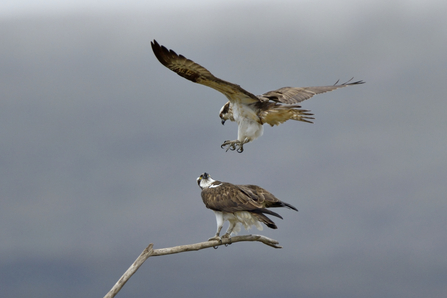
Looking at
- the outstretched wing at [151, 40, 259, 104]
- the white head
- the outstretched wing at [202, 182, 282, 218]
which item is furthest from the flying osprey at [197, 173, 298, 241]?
the outstretched wing at [151, 40, 259, 104]

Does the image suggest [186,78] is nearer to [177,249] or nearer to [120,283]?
[177,249]

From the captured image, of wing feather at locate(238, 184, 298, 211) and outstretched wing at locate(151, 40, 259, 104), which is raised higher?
outstretched wing at locate(151, 40, 259, 104)

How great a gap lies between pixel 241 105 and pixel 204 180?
1712mm

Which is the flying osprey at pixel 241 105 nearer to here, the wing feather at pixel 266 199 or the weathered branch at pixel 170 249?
the wing feather at pixel 266 199

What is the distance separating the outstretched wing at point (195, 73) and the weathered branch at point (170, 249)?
84.8 inches

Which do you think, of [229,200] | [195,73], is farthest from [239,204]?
[195,73]

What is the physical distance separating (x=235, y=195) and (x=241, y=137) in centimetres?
87

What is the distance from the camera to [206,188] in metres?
8.48

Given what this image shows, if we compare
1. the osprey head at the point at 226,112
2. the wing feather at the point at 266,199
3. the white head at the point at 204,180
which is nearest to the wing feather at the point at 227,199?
the wing feather at the point at 266,199

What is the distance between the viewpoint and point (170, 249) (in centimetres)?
751

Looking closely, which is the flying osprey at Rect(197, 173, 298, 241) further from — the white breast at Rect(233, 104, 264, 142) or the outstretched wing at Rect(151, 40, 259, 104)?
the outstretched wing at Rect(151, 40, 259, 104)

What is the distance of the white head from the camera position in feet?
28.8

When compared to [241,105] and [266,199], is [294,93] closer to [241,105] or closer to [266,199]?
[241,105]

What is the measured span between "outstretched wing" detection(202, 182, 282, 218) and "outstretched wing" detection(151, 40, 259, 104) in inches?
54.4
